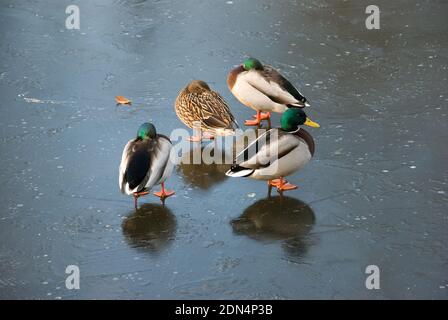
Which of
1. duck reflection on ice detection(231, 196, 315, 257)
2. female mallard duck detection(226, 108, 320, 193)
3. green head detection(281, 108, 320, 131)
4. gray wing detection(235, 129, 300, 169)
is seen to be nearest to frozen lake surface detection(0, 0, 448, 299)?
duck reflection on ice detection(231, 196, 315, 257)

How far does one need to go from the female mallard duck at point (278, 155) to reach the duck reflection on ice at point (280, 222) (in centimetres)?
18

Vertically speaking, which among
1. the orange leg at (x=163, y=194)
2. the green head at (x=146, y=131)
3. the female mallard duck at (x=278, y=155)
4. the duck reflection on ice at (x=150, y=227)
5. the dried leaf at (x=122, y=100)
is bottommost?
the duck reflection on ice at (x=150, y=227)

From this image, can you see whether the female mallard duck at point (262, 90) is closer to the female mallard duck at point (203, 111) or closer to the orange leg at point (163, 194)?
the female mallard duck at point (203, 111)

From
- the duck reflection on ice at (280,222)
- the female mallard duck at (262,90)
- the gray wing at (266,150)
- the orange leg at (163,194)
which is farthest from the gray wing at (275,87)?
the orange leg at (163,194)

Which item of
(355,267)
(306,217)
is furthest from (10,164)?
(355,267)

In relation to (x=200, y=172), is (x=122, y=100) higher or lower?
higher

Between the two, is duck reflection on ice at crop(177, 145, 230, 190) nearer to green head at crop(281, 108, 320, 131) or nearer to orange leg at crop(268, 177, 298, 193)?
orange leg at crop(268, 177, 298, 193)

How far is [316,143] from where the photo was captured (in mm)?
6957

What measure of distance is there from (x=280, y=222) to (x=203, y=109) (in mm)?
1442

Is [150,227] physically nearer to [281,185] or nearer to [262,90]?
[281,185]

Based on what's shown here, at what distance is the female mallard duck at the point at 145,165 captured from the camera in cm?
584

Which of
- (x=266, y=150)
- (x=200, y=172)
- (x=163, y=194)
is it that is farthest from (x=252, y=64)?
(x=163, y=194)

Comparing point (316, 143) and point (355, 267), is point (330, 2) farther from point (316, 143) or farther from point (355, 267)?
point (355, 267)

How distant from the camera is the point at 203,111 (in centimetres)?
697
